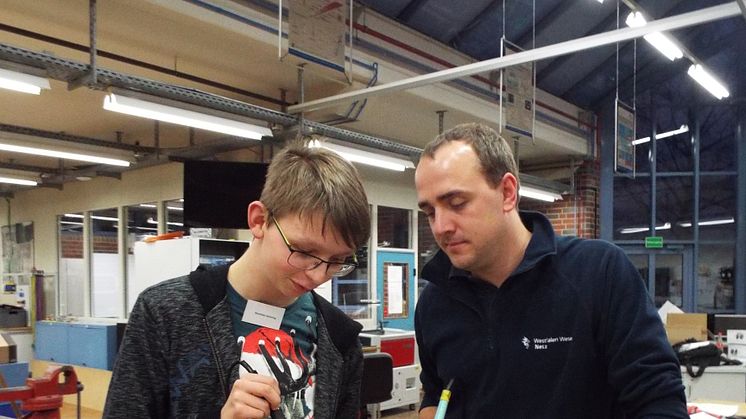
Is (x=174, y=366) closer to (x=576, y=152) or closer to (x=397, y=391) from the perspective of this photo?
(x=397, y=391)

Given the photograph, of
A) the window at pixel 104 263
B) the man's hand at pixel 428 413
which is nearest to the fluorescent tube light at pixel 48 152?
the window at pixel 104 263

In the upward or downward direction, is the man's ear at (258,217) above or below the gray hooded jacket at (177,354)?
above

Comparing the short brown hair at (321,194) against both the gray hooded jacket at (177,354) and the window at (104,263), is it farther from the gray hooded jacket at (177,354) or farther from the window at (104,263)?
the window at (104,263)

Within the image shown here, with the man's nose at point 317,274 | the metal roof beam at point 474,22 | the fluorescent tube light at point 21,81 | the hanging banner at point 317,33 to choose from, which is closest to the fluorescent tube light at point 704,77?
the metal roof beam at point 474,22

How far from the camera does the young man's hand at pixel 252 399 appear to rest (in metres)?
0.91

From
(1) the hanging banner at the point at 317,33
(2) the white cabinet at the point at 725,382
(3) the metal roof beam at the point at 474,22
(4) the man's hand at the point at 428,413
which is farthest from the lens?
(3) the metal roof beam at the point at 474,22

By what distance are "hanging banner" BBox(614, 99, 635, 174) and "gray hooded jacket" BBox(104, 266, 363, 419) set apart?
19.1 feet

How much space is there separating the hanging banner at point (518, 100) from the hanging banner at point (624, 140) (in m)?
1.19

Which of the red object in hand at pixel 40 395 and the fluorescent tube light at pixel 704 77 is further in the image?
the fluorescent tube light at pixel 704 77

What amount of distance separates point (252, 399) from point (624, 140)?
6.62 m

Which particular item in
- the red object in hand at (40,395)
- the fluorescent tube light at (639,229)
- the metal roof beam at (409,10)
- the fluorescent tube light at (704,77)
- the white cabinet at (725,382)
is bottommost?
→ the white cabinet at (725,382)

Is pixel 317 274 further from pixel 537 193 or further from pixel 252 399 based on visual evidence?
pixel 537 193

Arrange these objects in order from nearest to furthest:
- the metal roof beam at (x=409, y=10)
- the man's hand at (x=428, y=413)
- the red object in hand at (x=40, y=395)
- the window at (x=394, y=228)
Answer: the man's hand at (x=428, y=413)
the red object in hand at (x=40, y=395)
the metal roof beam at (x=409, y=10)
the window at (x=394, y=228)

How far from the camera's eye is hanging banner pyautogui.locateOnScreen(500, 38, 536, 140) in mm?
5238
